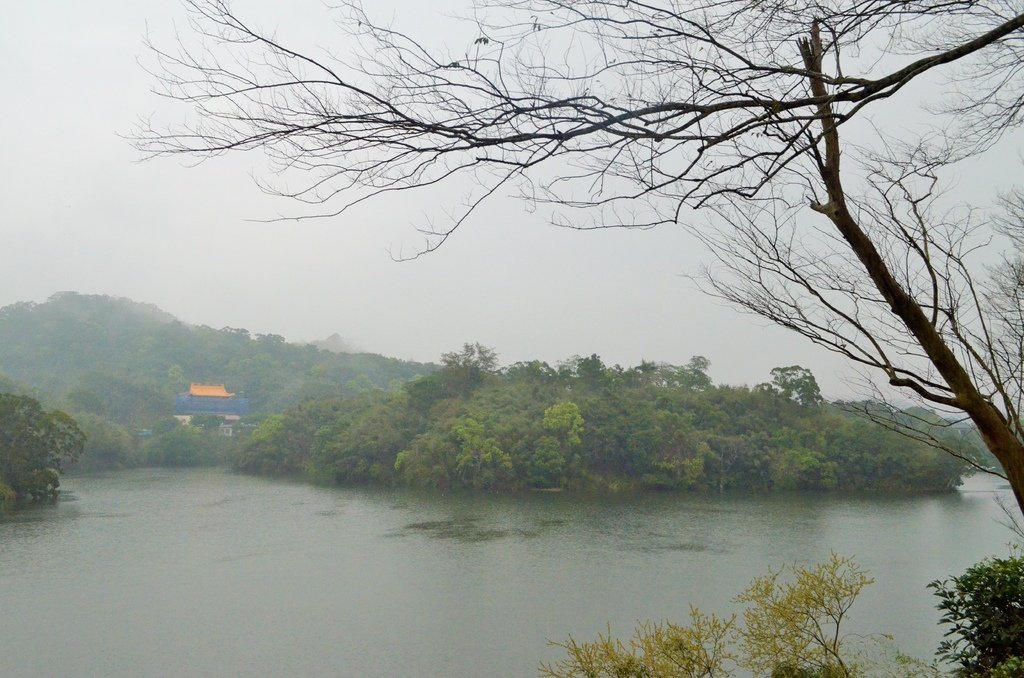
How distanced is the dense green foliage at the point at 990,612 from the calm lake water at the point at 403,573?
A: 3.91m

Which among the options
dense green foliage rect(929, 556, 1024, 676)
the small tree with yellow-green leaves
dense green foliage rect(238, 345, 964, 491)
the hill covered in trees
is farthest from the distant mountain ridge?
dense green foliage rect(929, 556, 1024, 676)

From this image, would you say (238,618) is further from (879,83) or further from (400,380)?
(400,380)

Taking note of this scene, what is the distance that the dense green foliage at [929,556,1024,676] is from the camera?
2891 millimetres

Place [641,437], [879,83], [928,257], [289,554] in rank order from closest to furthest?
[879,83] < [928,257] < [289,554] < [641,437]

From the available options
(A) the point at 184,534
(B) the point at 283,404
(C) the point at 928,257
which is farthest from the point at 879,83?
(B) the point at 283,404

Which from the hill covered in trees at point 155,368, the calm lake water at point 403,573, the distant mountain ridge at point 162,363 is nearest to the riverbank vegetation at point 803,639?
the calm lake water at point 403,573

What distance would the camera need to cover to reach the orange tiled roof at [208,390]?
3189 cm

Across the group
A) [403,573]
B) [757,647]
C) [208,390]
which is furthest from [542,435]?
[208,390]

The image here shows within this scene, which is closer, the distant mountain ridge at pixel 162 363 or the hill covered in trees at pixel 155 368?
the hill covered in trees at pixel 155 368

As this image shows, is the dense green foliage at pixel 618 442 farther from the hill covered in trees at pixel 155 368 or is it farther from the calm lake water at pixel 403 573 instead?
the hill covered in trees at pixel 155 368

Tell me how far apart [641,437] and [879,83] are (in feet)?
57.2

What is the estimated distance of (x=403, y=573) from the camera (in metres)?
9.70

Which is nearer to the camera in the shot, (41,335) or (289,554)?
(289,554)

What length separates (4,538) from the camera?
11.3 m
